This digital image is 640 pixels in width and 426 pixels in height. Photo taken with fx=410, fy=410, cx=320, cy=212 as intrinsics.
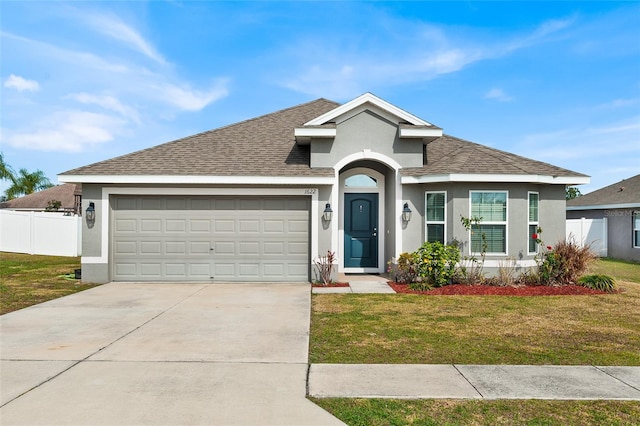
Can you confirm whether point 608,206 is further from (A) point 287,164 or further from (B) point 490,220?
(A) point 287,164

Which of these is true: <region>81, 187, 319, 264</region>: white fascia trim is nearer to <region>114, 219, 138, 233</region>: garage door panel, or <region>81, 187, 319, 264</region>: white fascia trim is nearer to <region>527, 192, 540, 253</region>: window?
<region>114, 219, 138, 233</region>: garage door panel

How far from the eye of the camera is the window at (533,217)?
11.4 m

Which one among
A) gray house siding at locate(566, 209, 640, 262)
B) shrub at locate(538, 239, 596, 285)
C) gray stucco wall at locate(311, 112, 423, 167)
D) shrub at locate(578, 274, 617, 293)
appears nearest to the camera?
shrub at locate(578, 274, 617, 293)

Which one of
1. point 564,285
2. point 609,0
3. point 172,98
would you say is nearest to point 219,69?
point 172,98

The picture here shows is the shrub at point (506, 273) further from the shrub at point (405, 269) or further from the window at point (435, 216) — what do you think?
the shrub at point (405, 269)

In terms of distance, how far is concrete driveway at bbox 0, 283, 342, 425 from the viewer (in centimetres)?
361

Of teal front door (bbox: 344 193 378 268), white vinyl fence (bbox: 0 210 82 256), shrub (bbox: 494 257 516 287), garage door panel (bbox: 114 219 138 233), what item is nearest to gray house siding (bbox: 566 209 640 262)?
shrub (bbox: 494 257 516 287)

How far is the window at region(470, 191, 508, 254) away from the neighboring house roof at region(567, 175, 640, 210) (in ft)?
36.4

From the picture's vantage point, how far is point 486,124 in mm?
18844

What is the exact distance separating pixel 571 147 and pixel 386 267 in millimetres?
14543

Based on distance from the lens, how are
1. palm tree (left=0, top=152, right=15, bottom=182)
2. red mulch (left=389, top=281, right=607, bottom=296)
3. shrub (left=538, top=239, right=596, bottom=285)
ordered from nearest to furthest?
red mulch (left=389, top=281, right=607, bottom=296) → shrub (left=538, top=239, right=596, bottom=285) → palm tree (left=0, top=152, right=15, bottom=182)

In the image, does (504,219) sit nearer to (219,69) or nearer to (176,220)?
(176,220)

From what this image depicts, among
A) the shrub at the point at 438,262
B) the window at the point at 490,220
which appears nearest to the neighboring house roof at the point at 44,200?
the shrub at the point at 438,262

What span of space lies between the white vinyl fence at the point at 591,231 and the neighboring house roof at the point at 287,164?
9237 mm
